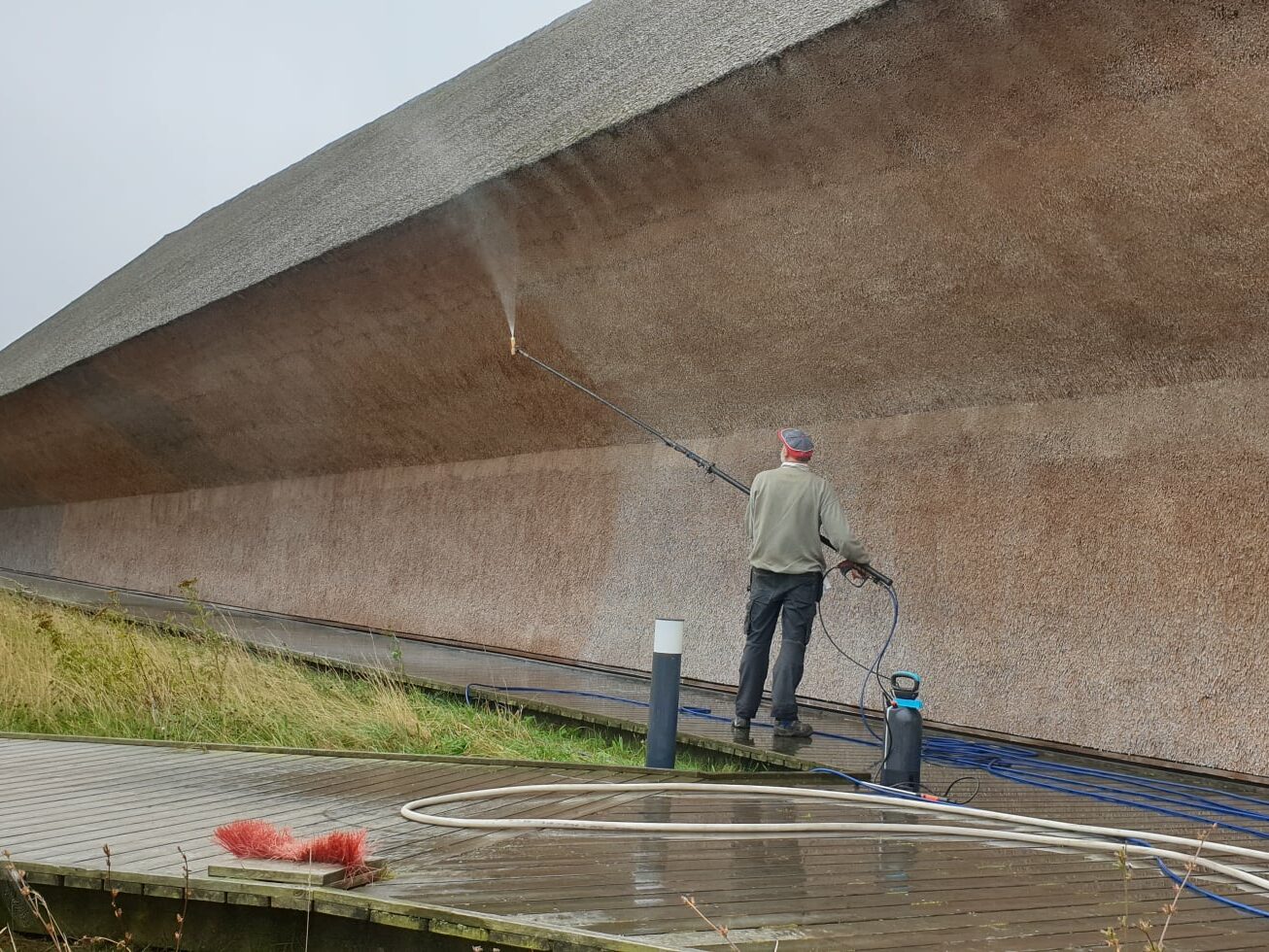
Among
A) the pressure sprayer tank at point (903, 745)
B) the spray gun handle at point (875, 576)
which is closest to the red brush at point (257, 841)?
the pressure sprayer tank at point (903, 745)

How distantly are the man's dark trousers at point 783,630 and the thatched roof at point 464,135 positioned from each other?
2520 millimetres

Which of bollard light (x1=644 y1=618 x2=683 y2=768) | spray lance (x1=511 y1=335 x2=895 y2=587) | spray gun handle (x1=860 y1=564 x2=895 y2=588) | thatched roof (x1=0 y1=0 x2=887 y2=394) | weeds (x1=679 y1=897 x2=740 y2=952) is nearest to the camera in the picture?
weeds (x1=679 y1=897 x2=740 y2=952)

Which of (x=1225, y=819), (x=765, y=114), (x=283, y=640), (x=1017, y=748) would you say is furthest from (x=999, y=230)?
(x=283, y=640)

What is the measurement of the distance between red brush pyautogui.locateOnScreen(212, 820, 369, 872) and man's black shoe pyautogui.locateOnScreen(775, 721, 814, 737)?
288 centimetres

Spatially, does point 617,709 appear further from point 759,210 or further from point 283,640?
point 283,640

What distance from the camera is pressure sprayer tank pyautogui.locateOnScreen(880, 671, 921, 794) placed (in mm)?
4203

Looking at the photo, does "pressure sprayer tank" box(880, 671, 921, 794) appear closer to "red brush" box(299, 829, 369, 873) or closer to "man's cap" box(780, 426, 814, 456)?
"man's cap" box(780, 426, 814, 456)

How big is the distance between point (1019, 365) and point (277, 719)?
13.6ft

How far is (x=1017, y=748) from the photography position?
566 centimetres

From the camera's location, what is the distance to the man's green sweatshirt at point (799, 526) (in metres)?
5.58

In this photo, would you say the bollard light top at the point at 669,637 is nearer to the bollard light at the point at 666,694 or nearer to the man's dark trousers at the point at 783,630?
the bollard light at the point at 666,694

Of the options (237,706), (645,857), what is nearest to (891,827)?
(645,857)

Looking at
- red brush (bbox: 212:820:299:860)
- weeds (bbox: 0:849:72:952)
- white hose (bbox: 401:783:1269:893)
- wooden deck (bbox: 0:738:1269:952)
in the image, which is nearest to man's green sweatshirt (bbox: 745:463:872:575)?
wooden deck (bbox: 0:738:1269:952)

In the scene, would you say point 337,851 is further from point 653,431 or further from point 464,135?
point 464,135
